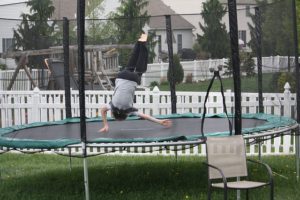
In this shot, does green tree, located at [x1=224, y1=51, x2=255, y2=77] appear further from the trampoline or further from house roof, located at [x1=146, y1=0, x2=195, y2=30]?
house roof, located at [x1=146, y1=0, x2=195, y2=30]

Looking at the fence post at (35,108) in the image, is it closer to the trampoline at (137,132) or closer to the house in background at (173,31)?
the trampoline at (137,132)

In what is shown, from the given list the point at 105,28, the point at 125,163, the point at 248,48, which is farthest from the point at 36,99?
the point at 248,48

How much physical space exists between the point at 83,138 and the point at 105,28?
4192 millimetres

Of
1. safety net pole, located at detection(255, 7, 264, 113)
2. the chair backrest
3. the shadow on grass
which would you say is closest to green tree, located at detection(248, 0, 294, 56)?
safety net pole, located at detection(255, 7, 264, 113)

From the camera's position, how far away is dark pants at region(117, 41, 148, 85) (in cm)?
585

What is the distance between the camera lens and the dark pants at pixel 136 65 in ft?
19.2

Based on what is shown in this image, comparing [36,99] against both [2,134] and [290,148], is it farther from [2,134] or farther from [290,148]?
[290,148]

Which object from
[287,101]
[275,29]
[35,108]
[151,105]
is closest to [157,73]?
[151,105]

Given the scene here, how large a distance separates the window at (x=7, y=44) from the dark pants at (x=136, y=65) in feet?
9.77

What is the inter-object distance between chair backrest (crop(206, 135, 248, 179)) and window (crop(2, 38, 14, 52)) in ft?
14.6

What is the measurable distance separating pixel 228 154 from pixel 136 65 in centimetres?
159

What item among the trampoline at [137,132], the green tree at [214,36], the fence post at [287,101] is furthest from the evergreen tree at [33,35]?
the fence post at [287,101]

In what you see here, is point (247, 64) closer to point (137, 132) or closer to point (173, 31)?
point (137, 132)

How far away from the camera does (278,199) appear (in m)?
5.42
